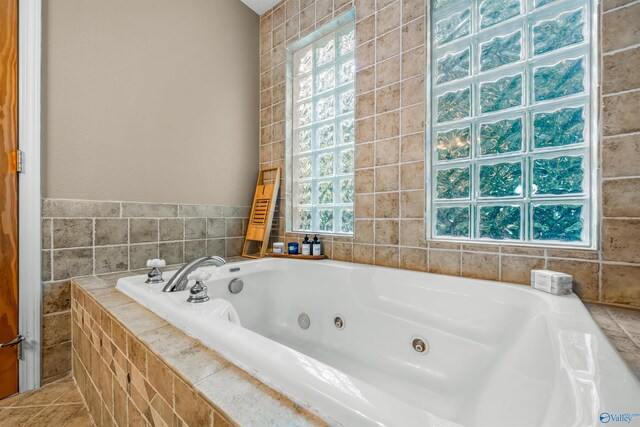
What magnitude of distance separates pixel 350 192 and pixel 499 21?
1.16 meters

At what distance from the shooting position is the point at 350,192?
6.01ft

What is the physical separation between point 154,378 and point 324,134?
173cm

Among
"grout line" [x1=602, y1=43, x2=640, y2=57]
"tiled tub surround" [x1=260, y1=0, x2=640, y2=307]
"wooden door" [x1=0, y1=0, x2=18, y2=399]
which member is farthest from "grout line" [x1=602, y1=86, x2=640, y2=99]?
"wooden door" [x1=0, y1=0, x2=18, y2=399]

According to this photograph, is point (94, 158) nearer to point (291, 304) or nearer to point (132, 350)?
point (132, 350)

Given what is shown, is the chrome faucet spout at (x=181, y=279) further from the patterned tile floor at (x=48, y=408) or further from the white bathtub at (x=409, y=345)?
the patterned tile floor at (x=48, y=408)

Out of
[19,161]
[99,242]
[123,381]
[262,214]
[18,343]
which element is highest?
[19,161]

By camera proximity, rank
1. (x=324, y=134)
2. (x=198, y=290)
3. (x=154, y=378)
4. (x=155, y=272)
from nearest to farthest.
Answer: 1. (x=154, y=378)
2. (x=198, y=290)
3. (x=155, y=272)
4. (x=324, y=134)

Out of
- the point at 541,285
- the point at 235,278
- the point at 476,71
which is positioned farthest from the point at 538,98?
the point at 235,278

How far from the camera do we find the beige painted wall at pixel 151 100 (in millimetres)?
1323

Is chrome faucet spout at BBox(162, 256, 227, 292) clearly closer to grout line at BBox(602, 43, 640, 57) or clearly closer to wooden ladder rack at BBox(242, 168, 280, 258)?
wooden ladder rack at BBox(242, 168, 280, 258)

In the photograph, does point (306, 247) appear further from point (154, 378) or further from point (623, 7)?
point (623, 7)

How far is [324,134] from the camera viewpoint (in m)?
1.99

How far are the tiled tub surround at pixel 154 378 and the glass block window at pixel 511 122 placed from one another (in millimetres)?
1203

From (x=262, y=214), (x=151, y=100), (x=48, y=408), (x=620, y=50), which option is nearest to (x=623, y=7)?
(x=620, y=50)
